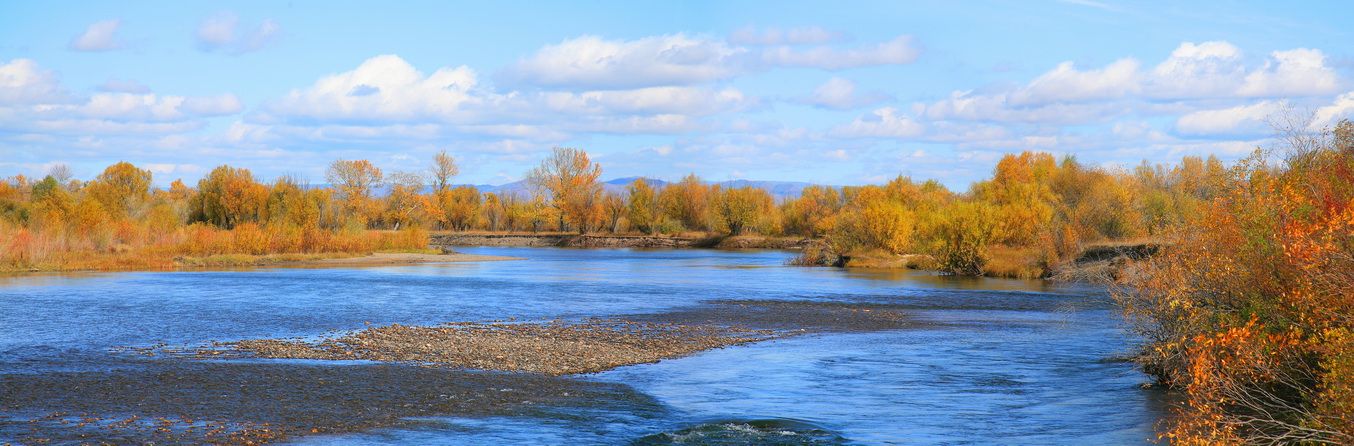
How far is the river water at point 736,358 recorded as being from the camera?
41.3ft

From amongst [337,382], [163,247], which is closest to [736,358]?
[337,382]

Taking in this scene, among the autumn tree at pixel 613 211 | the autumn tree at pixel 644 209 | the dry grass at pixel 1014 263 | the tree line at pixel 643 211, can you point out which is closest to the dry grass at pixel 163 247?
the tree line at pixel 643 211

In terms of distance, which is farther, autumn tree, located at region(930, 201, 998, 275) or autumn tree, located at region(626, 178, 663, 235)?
autumn tree, located at region(626, 178, 663, 235)

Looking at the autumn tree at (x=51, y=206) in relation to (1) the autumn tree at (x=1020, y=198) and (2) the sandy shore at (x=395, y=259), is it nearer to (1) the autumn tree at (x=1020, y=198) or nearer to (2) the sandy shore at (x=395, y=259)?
(2) the sandy shore at (x=395, y=259)

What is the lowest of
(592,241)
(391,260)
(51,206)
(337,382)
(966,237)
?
(337,382)

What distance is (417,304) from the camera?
3028 cm

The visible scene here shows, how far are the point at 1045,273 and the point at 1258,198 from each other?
36.9m

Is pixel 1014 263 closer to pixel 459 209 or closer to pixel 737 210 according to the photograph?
pixel 737 210

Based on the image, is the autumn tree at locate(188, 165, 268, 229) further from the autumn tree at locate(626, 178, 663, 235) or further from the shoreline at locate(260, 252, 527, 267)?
the autumn tree at locate(626, 178, 663, 235)

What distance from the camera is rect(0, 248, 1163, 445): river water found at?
1259 centimetres

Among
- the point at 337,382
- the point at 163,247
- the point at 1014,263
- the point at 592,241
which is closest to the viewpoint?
the point at 337,382

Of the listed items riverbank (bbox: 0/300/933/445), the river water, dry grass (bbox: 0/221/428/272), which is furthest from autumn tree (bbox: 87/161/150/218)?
riverbank (bbox: 0/300/933/445)

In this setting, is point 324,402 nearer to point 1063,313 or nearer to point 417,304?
point 417,304

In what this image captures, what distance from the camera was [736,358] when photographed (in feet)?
63.1
